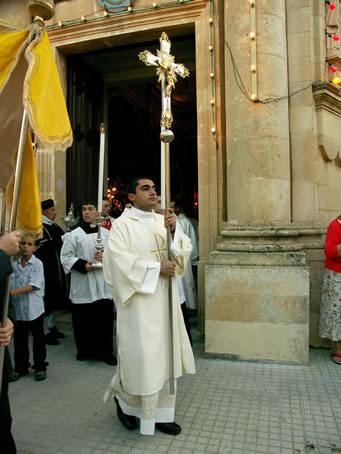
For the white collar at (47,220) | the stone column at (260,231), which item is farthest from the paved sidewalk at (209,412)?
the white collar at (47,220)

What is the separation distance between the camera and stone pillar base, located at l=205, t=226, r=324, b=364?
4746 mm

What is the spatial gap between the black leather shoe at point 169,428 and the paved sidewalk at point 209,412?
Result: 43 mm

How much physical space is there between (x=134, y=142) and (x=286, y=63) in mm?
10938

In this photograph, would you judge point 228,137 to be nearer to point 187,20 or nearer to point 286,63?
point 286,63

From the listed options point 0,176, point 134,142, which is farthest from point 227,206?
point 134,142

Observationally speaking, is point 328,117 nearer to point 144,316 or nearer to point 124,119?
point 144,316

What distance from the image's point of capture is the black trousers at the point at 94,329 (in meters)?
5.02

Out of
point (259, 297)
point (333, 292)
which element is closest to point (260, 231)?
point (259, 297)

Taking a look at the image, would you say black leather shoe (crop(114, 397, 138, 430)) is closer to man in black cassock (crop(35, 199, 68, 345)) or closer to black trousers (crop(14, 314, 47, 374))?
black trousers (crop(14, 314, 47, 374))

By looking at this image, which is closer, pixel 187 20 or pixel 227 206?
pixel 227 206

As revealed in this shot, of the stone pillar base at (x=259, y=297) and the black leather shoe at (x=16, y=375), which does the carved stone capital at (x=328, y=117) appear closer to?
the stone pillar base at (x=259, y=297)

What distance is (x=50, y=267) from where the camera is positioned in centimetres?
592

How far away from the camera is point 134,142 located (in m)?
15.9

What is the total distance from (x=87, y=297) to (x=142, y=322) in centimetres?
212
